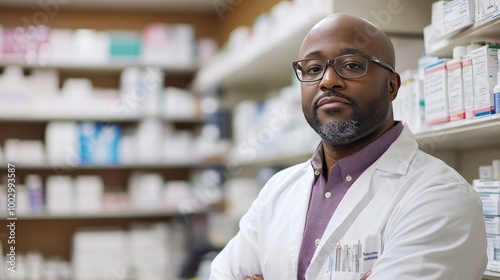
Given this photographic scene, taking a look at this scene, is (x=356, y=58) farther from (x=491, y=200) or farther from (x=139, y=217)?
(x=139, y=217)

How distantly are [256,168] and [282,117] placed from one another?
1.05 m

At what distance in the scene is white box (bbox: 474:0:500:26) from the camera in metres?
1.88

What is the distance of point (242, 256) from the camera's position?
2096 millimetres

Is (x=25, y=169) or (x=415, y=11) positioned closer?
(x=415, y=11)

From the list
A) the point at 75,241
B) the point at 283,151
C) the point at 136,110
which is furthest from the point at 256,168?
the point at 75,241

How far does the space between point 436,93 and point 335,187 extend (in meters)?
0.61

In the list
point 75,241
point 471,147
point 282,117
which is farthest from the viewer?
point 75,241

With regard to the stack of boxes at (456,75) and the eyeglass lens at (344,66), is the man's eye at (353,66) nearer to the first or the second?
the eyeglass lens at (344,66)

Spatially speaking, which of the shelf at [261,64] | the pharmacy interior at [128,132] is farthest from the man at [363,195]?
the pharmacy interior at [128,132]

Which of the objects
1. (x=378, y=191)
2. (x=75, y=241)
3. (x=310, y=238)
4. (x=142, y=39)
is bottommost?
(x=75, y=241)

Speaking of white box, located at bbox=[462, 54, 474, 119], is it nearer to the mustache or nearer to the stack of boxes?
the stack of boxes

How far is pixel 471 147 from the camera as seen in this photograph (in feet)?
8.19

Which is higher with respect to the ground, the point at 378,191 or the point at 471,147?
the point at 471,147

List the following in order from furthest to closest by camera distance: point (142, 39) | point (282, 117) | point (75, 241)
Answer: point (142, 39) < point (75, 241) < point (282, 117)
